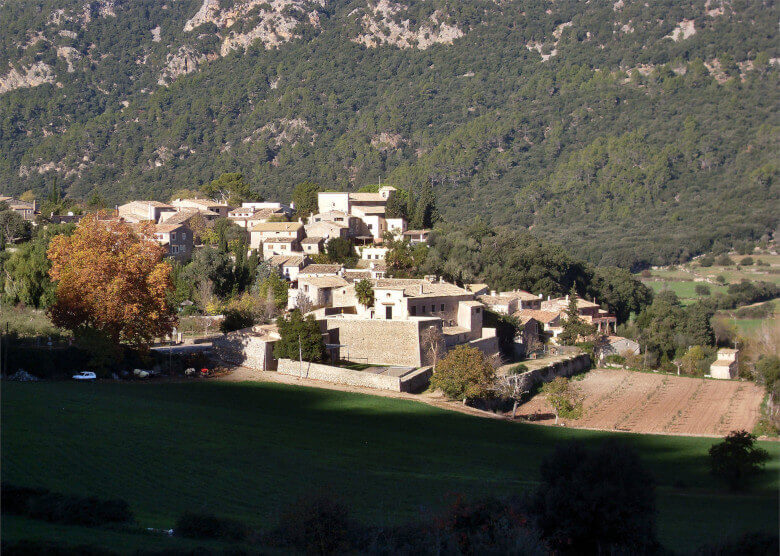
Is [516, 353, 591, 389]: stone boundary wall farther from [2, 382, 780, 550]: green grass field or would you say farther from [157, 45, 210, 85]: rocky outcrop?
[157, 45, 210, 85]: rocky outcrop

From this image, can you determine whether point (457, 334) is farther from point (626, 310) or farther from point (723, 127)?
point (723, 127)

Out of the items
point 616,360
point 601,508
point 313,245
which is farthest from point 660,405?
point 313,245

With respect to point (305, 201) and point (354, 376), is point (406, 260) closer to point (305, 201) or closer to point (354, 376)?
point (354, 376)

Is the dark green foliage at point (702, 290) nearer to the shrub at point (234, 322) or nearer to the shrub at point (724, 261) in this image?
the shrub at point (724, 261)

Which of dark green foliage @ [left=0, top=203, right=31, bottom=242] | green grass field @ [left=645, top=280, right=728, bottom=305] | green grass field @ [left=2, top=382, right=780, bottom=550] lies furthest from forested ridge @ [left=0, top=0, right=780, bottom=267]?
green grass field @ [left=2, top=382, right=780, bottom=550]

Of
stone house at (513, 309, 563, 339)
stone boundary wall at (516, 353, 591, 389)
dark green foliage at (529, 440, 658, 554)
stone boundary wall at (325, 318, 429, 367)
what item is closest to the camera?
dark green foliage at (529, 440, 658, 554)
